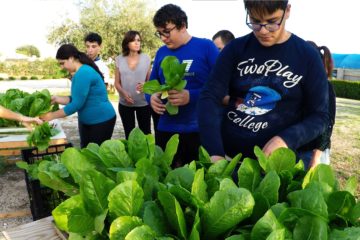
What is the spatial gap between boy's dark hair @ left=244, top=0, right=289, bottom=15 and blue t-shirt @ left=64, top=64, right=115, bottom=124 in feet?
7.30

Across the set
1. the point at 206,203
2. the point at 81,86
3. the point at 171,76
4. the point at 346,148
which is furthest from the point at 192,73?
the point at 346,148

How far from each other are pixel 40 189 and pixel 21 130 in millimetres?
1454

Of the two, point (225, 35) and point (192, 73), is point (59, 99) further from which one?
point (225, 35)

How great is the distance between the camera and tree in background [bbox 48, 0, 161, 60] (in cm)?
2342

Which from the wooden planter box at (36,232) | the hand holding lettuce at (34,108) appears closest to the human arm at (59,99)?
the hand holding lettuce at (34,108)

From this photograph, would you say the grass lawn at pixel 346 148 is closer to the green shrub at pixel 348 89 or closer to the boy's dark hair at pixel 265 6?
the boy's dark hair at pixel 265 6

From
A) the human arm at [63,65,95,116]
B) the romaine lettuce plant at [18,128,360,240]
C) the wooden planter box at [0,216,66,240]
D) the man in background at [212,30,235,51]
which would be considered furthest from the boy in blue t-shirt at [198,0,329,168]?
the man in background at [212,30,235,51]

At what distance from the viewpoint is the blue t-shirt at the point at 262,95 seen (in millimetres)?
1618

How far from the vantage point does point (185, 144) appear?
2744 mm

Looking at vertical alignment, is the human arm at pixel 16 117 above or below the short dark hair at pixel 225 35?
below

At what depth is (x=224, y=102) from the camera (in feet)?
5.95

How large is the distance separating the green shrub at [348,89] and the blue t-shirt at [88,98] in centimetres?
1814

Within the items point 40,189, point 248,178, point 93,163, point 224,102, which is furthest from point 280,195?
point 40,189

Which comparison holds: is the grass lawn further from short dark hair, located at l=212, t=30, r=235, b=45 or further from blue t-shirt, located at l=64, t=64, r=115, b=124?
blue t-shirt, located at l=64, t=64, r=115, b=124
